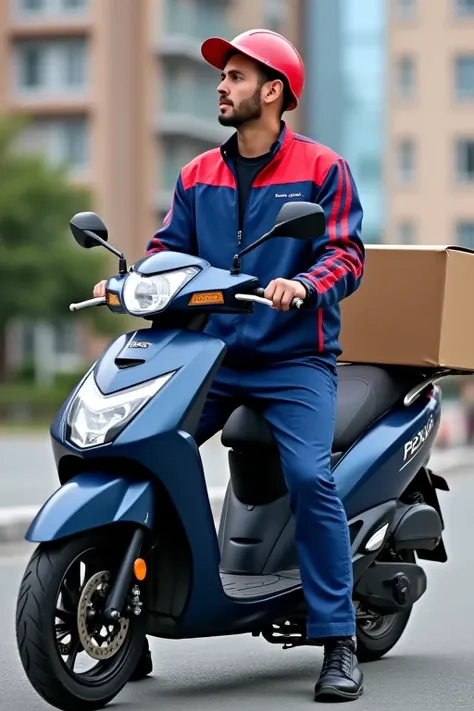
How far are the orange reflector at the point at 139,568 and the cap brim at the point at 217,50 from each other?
1.58 meters

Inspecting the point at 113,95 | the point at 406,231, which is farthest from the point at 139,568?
the point at 406,231

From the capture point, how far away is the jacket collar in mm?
5527

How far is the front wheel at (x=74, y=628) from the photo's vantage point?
190 inches

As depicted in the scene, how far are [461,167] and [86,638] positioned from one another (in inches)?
2638

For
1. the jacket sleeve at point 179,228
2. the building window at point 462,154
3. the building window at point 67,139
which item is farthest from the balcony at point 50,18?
the jacket sleeve at point 179,228

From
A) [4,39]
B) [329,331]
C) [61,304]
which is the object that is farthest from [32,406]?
[329,331]

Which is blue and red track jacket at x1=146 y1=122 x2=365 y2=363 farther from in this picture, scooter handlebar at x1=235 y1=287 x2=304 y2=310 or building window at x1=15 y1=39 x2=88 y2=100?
building window at x1=15 y1=39 x2=88 y2=100

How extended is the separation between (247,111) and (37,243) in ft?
135

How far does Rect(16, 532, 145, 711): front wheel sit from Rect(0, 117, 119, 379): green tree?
39827 millimetres

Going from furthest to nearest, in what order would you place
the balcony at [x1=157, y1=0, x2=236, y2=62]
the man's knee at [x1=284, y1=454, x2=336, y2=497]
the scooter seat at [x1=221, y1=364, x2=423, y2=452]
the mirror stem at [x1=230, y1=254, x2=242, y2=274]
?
the balcony at [x1=157, y1=0, x2=236, y2=62]
the scooter seat at [x1=221, y1=364, x2=423, y2=452]
the man's knee at [x1=284, y1=454, x2=336, y2=497]
the mirror stem at [x1=230, y1=254, x2=242, y2=274]

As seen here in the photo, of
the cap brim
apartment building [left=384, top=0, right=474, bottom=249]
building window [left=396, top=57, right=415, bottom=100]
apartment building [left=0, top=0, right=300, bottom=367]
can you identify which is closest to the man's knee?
the cap brim

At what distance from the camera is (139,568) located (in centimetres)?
503

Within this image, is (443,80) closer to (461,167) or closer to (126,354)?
(461,167)

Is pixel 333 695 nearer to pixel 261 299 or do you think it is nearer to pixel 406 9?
pixel 261 299
